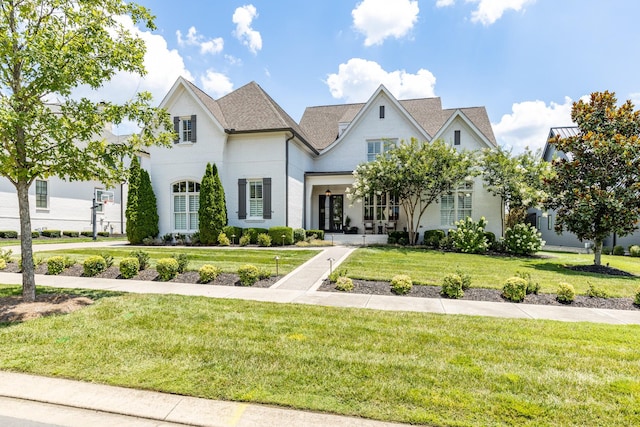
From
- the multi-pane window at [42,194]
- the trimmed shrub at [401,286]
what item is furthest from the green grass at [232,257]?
the multi-pane window at [42,194]

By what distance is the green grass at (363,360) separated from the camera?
310cm

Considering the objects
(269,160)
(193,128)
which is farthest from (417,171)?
(193,128)

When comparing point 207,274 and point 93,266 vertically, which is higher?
point 93,266

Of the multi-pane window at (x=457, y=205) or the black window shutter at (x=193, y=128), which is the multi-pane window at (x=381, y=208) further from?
the black window shutter at (x=193, y=128)

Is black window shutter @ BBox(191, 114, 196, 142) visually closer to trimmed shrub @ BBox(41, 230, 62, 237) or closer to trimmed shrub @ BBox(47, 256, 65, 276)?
trimmed shrub @ BBox(47, 256, 65, 276)

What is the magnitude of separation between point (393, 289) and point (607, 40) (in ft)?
32.9

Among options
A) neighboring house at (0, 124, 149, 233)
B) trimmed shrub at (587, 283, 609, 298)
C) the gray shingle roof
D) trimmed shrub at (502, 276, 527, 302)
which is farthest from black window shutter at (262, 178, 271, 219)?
trimmed shrub at (587, 283, 609, 298)

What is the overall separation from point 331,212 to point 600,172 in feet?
43.7

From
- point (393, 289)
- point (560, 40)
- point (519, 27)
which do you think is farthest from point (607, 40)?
point (393, 289)

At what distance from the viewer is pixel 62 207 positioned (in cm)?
2364

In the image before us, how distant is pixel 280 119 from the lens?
1747 cm

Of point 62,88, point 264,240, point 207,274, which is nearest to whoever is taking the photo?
point 62,88

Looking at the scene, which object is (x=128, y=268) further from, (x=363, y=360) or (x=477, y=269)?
(x=477, y=269)

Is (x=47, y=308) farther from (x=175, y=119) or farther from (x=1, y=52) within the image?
(x=175, y=119)
